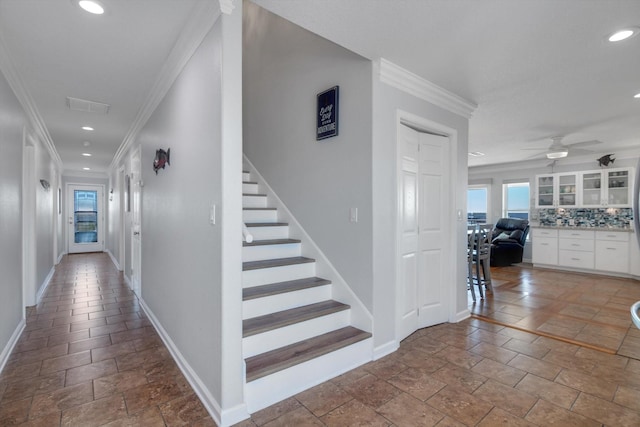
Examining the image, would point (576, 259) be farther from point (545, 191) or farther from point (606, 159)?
point (606, 159)

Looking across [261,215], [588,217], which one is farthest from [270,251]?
[588,217]

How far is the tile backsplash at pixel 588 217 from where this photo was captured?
6324 mm

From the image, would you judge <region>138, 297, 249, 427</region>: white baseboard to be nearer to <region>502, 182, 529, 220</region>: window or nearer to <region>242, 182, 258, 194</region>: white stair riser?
<region>242, 182, 258, 194</region>: white stair riser

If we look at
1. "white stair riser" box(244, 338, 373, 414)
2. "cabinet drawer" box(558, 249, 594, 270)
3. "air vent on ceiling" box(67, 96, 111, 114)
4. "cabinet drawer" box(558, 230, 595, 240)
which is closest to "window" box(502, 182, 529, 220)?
"cabinet drawer" box(558, 230, 595, 240)

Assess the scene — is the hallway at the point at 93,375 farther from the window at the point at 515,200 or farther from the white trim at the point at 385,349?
the window at the point at 515,200

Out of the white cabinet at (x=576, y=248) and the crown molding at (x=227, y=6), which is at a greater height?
the crown molding at (x=227, y=6)

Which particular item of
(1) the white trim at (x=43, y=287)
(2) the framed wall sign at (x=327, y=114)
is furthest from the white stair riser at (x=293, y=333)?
(1) the white trim at (x=43, y=287)

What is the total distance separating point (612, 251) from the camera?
238 inches

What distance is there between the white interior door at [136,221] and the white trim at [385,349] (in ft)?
10.5

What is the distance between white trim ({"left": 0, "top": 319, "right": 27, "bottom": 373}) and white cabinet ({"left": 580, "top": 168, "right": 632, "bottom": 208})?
30.1 ft

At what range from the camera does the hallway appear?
1.93 metres

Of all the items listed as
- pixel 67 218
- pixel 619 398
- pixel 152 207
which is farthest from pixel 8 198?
pixel 67 218

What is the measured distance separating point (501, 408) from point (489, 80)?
275cm

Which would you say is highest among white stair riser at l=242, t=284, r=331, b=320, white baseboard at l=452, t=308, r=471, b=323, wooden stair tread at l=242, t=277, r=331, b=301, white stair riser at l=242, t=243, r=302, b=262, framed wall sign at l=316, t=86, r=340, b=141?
framed wall sign at l=316, t=86, r=340, b=141
